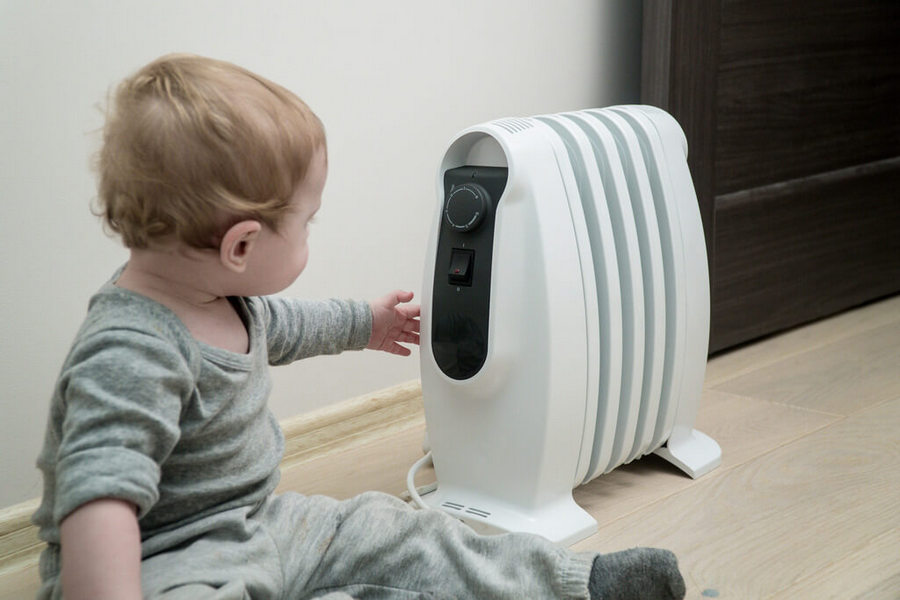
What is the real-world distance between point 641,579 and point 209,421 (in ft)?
1.14

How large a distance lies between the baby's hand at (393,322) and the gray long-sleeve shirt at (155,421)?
14 centimetres

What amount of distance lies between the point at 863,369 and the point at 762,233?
267 mm

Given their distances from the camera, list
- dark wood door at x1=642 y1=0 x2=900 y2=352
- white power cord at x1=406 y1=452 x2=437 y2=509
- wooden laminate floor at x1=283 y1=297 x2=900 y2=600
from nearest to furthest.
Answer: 1. wooden laminate floor at x1=283 y1=297 x2=900 y2=600
2. white power cord at x1=406 y1=452 x2=437 y2=509
3. dark wood door at x1=642 y1=0 x2=900 y2=352

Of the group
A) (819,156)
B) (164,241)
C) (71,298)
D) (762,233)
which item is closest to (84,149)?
(71,298)

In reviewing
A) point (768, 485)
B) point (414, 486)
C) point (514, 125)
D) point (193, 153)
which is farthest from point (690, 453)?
point (193, 153)

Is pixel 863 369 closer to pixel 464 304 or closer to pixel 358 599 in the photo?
pixel 464 304

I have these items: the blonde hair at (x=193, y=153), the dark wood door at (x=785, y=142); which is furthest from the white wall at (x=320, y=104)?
the blonde hair at (x=193, y=153)

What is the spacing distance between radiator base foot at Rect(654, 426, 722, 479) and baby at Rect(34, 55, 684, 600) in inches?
13.2

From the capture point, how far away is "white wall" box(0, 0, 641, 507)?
0.92 metres

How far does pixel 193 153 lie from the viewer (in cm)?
66

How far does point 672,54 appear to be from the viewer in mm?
1346

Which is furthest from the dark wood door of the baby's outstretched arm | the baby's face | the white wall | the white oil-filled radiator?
the baby's outstretched arm

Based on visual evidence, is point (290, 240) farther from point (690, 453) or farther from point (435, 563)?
point (690, 453)

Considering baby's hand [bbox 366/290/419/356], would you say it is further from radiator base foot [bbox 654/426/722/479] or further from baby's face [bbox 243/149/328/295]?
radiator base foot [bbox 654/426/722/479]
